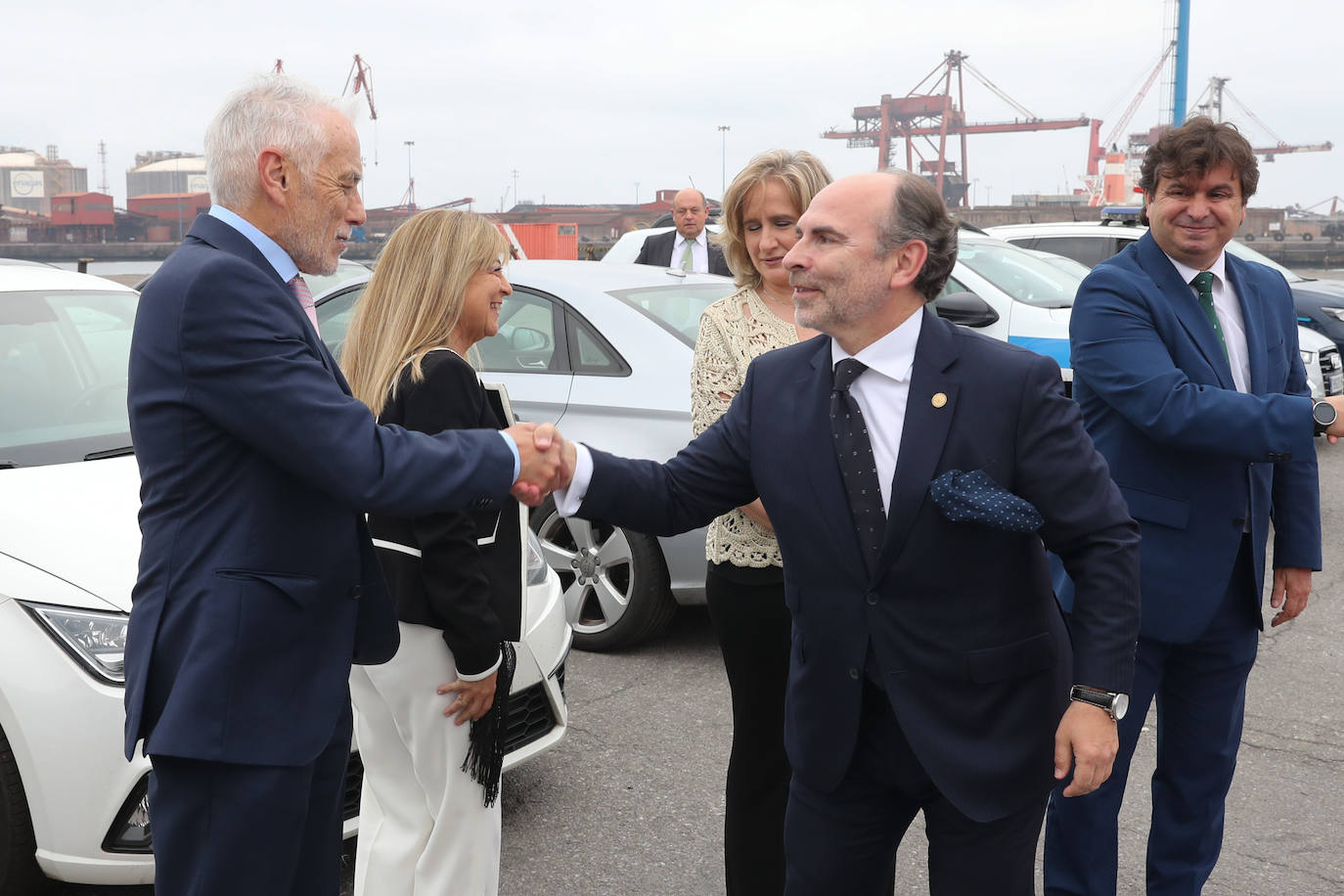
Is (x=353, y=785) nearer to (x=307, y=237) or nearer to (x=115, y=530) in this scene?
(x=115, y=530)

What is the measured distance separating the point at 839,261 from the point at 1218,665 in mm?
1552

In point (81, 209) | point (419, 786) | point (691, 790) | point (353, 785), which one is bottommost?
point (691, 790)

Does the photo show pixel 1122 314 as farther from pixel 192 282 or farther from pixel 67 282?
pixel 67 282

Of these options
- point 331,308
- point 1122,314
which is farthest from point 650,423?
point 1122,314

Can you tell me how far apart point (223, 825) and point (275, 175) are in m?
1.11

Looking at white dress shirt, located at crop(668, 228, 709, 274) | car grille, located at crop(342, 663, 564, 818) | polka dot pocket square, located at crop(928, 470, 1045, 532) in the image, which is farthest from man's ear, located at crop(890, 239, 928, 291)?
white dress shirt, located at crop(668, 228, 709, 274)

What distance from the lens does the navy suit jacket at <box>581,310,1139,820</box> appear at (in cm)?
208

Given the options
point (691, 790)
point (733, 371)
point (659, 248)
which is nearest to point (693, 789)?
point (691, 790)

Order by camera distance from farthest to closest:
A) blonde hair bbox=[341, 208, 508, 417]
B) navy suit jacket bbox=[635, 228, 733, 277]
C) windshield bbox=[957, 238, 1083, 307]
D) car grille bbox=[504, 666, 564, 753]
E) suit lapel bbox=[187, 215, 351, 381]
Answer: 1. navy suit jacket bbox=[635, 228, 733, 277]
2. windshield bbox=[957, 238, 1083, 307]
3. car grille bbox=[504, 666, 564, 753]
4. blonde hair bbox=[341, 208, 508, 417]
5. suit lapel bbox=[187, 215, 351, 381]

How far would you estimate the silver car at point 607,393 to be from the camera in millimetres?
5082

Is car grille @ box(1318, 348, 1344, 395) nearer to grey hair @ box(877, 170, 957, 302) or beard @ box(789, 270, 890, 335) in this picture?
grey hair @ box(877, 170, 957, 302)

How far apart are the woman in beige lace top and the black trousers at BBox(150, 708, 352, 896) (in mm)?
1176

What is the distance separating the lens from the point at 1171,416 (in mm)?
2656

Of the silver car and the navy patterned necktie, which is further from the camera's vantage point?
the silver car
